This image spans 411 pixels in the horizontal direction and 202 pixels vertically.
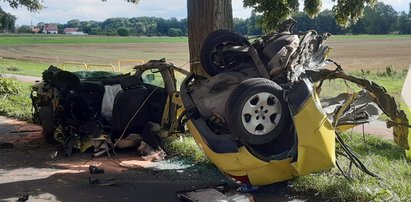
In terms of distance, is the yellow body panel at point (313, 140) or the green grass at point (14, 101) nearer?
the yellow body panel at point (313, 140)

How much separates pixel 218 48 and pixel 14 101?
9.54m

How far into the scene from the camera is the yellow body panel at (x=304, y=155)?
4.78 meters

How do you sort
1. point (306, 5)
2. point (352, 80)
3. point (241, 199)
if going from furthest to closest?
1. point (306, 5)
2. point (352, 80)
3. point (241, 199)

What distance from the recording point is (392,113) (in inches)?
225

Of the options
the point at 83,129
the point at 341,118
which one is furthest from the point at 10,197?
the point at 341,118

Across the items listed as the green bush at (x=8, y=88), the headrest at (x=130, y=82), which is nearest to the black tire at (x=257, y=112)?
the headrest at (x=130, y=82)

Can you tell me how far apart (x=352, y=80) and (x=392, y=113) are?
691mm

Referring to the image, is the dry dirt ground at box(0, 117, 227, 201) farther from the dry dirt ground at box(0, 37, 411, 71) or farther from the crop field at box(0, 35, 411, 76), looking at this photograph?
the dry dirt ground at box(0, 37, 411, 71)

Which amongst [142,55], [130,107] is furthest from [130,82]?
[142,55]

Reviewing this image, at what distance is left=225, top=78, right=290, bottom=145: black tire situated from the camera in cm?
500

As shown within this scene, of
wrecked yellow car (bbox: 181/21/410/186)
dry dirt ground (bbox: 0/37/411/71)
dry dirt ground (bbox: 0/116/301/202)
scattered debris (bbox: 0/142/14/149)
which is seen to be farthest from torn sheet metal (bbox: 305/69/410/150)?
dry dirt ground (bbox: 0/37/411/71)

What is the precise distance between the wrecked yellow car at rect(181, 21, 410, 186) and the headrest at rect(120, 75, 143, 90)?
4.72 ft

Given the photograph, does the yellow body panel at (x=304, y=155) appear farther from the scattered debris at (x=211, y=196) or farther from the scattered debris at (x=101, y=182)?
the scattered debris at (x=101, y=182)

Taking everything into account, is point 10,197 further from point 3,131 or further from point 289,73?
point 3,131
